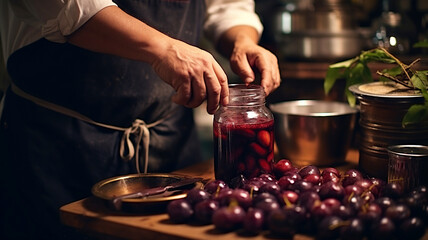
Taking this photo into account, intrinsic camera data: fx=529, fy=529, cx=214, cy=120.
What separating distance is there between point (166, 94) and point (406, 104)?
795mm

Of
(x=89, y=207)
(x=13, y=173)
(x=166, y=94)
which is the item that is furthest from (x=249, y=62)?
(x=13, y=173)

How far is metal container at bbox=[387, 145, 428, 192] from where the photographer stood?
1198mm

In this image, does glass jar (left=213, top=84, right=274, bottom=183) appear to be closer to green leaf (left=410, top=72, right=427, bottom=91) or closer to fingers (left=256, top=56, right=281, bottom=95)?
fingers (left=256, top=56, right=281, bottom=95)

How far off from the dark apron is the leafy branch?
0.61 m

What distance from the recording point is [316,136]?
159 cm

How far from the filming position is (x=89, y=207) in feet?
3.95

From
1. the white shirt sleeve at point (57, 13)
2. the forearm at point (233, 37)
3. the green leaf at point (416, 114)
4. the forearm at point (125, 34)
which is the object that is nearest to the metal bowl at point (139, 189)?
the forearm at point (125, 34)

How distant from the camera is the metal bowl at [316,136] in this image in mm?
1580

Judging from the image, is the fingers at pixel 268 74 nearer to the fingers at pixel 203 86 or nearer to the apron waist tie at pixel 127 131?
the fingers at pixel 203 86

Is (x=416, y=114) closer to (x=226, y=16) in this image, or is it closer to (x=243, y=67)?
(x=243, y=67)

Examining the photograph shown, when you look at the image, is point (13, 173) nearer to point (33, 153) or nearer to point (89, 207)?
point (33, 153)

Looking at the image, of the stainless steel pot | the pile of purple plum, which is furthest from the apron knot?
the stainless steel pot

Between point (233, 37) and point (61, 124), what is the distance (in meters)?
0.66

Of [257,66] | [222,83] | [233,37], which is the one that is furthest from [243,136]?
[233,37]
